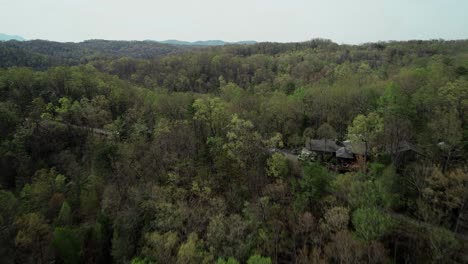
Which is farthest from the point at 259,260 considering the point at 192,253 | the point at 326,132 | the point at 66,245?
the point at 326,132

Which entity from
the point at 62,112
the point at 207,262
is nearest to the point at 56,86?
the point at 62,112

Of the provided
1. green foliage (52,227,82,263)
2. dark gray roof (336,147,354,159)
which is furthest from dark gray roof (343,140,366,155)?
green foliage (52,227,82,263)

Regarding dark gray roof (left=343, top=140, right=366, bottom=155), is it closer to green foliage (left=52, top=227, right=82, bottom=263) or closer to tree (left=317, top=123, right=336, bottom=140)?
tree (left=317, top=123, right=336, bottom=140)

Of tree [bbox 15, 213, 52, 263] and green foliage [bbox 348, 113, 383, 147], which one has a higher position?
green foliage [bbox 348, 113, 383, 147]

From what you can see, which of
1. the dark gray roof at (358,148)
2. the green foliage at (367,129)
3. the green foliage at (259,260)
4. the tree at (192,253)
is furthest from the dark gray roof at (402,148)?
the tree at (192,253)

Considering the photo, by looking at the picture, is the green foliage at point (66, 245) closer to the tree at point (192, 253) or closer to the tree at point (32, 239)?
the tree at point (32, 239)

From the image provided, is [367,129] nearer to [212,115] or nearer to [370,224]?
[370,224]
